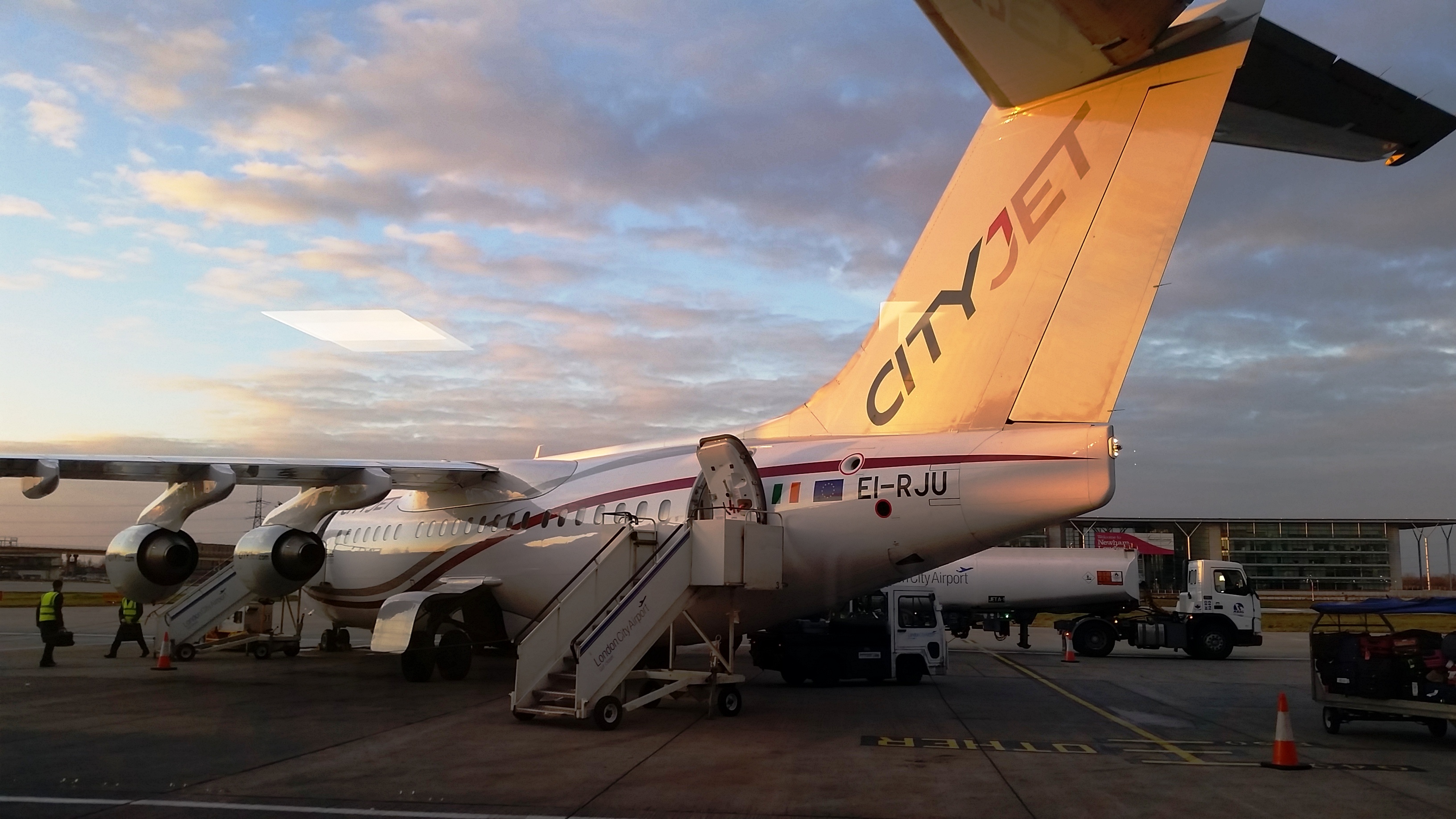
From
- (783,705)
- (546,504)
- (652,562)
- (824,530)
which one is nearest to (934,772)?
(824,530)

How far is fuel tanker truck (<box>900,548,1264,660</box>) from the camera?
26.7m

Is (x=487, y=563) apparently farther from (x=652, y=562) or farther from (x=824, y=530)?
(x=824, y=530)

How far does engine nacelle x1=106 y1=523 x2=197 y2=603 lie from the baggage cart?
14577 mm

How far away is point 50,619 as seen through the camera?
18.2m

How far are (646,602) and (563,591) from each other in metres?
3.15

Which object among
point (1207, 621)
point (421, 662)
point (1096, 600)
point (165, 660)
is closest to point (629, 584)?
point (421, 662)

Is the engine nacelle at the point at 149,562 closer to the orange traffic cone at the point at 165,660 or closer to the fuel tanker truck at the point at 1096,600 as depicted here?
the orange traffic cone at the point at 165,660

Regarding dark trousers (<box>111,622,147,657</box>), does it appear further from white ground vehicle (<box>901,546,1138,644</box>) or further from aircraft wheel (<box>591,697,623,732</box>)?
white ground vehicle (<box>901,546,1138,644</box>)

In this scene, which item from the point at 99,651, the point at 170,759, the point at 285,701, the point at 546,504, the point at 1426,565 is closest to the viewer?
the point at 170,759

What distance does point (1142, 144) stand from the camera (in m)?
9.84

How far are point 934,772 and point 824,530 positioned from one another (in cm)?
342

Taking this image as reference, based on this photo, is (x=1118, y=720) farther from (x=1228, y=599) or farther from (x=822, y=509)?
(x=1228, y=599)

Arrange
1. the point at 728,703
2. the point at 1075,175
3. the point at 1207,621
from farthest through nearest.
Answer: the point at 1207,621
the point at 728,703
the point at 1075,175

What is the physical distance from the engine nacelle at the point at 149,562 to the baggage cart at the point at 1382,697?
14.6 metres
